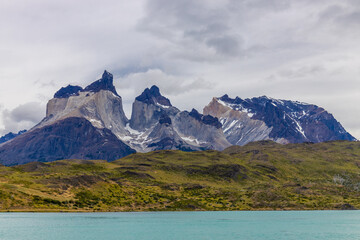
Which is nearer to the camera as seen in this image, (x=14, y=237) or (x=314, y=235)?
(x=14, y=237)

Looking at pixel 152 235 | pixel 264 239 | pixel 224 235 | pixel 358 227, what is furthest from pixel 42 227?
pixel 358 227

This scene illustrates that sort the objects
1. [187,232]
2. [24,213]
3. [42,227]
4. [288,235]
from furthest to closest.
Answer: [24,213] < [42,227] < [187,232] < [288,235]

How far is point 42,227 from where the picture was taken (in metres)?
138

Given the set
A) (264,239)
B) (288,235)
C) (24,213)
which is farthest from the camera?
(24,213)

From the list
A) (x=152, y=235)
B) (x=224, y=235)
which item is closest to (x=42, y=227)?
(x=152, y=235)

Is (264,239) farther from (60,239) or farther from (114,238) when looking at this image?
(60,239)

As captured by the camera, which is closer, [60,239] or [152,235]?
[60,239]

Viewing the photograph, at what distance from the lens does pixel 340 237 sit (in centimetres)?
11331

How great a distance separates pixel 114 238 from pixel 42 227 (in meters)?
36.2

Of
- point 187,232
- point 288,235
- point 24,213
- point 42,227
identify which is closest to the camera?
point 288,235

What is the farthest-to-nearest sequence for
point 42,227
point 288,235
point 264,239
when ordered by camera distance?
point 42,227, point 288,235, point 264,239

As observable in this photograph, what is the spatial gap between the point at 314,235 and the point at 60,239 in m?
67.4

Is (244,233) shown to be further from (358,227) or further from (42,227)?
(42,227)

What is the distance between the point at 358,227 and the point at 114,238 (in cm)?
8029
